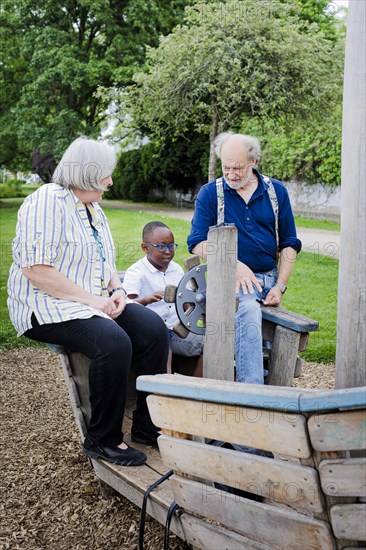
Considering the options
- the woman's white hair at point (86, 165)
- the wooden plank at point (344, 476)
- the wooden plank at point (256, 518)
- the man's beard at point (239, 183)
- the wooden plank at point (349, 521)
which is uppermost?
the woman's white hair at point (86, 165)

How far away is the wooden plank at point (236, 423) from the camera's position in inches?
85.5

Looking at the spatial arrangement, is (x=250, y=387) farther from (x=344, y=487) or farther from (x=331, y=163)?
(x=331, y=163)

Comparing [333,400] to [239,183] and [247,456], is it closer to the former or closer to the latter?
[247,456]

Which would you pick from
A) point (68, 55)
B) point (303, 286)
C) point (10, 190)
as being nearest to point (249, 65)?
point (303, 286)

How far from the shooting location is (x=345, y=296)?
2.42 m

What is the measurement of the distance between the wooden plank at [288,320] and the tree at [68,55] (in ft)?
78.3

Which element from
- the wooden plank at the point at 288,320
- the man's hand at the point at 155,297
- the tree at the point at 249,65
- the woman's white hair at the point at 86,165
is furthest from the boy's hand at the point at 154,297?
the tree at the point at 249,65

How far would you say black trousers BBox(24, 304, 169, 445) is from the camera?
10.6 feet

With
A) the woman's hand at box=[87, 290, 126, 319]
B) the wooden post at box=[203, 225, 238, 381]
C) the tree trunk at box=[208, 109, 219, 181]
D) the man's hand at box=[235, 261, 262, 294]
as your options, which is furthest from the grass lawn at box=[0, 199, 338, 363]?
the wooden post at box=[203, 225, 238, 381]

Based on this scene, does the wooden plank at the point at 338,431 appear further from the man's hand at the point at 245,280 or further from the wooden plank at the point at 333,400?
the man's hand at the point at 245,280

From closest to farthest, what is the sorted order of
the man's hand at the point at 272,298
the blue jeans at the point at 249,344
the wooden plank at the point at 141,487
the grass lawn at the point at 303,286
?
→ the wooden plank at the point at 141,487, the blue jeans at the point at 249,344, the man's hand at the point at 272,298, the grass lawn at the point at 303,286

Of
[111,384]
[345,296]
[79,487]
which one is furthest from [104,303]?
[345,296]

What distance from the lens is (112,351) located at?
3.20m

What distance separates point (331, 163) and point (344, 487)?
59.3ft
